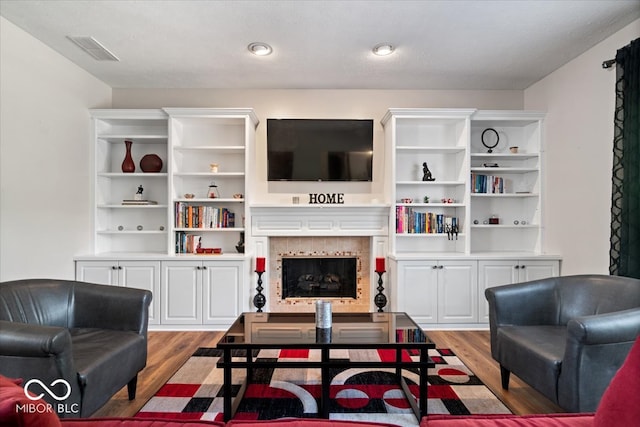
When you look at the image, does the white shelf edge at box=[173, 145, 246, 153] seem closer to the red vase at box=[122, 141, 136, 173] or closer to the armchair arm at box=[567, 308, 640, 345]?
the red vase at box=[122, 141, 136, 173]

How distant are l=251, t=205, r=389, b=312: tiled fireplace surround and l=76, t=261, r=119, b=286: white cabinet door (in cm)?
145

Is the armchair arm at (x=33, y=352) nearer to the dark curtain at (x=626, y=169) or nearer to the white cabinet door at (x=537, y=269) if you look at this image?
the dark curtain at (x=626, y=169)

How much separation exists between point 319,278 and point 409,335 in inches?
85.9

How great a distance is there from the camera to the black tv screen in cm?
412

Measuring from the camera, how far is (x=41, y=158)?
10.3 ft

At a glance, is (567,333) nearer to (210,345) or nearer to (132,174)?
(210,345)

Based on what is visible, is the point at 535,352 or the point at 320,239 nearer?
the point at 535,352

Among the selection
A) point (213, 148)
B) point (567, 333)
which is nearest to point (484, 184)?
point (567, 333)

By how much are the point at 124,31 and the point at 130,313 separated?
7.23 ft

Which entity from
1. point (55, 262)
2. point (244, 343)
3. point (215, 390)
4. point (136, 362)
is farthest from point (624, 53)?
point (55, 262)

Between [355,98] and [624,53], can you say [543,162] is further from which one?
[355,98]

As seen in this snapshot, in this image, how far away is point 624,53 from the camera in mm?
2736

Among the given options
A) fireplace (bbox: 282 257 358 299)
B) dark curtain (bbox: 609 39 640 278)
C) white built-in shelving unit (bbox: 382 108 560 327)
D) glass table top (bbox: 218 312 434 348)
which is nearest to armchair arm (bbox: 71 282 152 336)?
glass table top (bbox: 218 312 434 348)

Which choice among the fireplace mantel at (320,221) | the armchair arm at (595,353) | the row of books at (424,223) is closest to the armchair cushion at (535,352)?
the armchair arm at (595,353)
